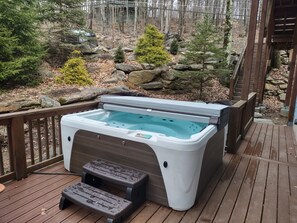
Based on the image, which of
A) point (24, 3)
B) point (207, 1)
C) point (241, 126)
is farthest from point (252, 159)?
point (207, 1)

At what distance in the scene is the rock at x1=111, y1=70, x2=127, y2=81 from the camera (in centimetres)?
849

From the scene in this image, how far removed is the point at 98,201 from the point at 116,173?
1.08 feet

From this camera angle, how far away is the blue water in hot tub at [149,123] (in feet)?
10.7

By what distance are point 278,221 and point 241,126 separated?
95.7 inches

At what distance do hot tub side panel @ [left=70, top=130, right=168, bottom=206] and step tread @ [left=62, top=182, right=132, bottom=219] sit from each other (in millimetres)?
348

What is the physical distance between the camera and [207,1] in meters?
18.0

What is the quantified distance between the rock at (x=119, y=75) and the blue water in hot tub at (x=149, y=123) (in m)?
4.94

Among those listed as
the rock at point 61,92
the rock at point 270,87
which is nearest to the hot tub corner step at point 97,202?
the rock at point 61,92

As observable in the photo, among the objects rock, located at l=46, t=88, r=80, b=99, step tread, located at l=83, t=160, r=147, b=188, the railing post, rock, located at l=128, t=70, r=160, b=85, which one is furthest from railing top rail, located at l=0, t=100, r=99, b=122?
rock, located at l=128, t=70, r=160, b=85

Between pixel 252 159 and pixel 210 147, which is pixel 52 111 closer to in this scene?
pixel 210 147

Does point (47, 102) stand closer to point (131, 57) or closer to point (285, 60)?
point (131, 57)

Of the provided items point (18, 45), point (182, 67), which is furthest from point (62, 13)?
point (182, 67)

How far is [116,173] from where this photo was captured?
2.31 meters

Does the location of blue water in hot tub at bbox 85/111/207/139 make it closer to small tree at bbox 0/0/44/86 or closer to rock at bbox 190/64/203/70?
small tree at bbox 0/0/44/86
